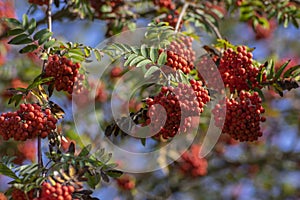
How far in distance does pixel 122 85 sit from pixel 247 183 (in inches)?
104

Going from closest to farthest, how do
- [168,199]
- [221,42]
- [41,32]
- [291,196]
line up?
[41,32]
[221,42]
[168,199]
[291,196]

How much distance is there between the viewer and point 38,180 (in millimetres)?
2252

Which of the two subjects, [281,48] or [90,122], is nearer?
[90,122]

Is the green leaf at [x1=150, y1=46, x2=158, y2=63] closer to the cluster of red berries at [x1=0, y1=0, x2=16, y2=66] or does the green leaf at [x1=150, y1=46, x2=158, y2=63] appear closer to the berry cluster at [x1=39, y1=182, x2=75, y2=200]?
the berry cluster at [x1=39, y1=182, x2=75, y2=200]

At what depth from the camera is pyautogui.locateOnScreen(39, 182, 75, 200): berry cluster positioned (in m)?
2.16

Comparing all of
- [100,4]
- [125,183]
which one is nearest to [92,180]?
[100,4]

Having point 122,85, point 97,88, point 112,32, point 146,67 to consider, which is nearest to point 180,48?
point 146,67

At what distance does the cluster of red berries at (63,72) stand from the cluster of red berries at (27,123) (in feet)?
0.63

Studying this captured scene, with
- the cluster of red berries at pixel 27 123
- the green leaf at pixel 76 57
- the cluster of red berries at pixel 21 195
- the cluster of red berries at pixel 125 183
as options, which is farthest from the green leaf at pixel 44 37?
the cluster of red berries at pixel 125 183

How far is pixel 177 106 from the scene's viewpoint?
2455 millimetres

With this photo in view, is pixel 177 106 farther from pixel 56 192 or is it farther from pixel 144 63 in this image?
pixel 56 192

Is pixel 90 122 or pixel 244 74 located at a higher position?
pixel 244 74

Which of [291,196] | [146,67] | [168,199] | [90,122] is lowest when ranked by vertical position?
[291,196]

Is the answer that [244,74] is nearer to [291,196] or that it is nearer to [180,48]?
[180,48]
